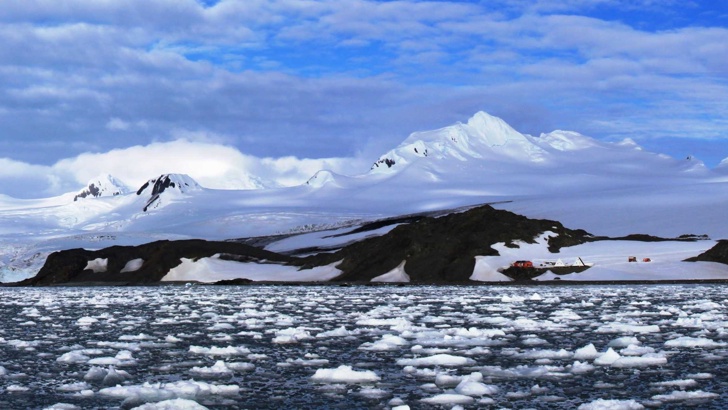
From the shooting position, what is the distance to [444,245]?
85.9 metres

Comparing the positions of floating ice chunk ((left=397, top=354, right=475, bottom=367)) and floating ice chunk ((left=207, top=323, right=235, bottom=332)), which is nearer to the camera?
floating ice chunk ((left=397, top=354, right=475, bottom=367))

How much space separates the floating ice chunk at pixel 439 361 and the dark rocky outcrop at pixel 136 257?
82501 millimetres

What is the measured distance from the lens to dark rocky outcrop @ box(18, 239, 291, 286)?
99.1 m

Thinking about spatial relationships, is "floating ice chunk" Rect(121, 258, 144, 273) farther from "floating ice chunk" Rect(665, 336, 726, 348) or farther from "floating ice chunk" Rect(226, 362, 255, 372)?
"floating ice chunk" Rect(665, 336, 726, 348)

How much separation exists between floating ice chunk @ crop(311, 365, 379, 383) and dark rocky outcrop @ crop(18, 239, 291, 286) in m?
84.0

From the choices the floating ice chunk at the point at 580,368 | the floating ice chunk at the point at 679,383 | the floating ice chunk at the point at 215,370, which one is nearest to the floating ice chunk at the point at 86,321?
the floating ice chunk at the point at 215,370

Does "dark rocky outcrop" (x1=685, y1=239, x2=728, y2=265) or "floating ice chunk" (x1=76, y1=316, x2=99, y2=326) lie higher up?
"dark rocky outcrop" (x1=685, y1=239, x2=728, y2=265)

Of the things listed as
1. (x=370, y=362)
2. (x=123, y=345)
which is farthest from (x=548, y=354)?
(x=123, y=345)

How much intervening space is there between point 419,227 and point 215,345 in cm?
7048

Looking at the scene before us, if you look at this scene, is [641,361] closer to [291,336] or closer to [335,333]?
[335,333]

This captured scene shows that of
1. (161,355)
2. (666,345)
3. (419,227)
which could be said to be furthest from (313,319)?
(419,227)

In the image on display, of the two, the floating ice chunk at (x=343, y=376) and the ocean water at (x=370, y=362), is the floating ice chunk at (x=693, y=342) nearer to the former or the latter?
the ocean water at (x=370, y=362)

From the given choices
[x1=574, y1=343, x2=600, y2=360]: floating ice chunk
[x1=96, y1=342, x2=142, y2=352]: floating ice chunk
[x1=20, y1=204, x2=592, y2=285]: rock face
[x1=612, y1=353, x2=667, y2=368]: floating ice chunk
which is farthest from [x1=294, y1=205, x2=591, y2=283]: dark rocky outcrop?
[x1=612, y1=353, x2=667, y2=368]: floating ice chunk

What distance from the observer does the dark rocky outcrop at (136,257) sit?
9906 cm
